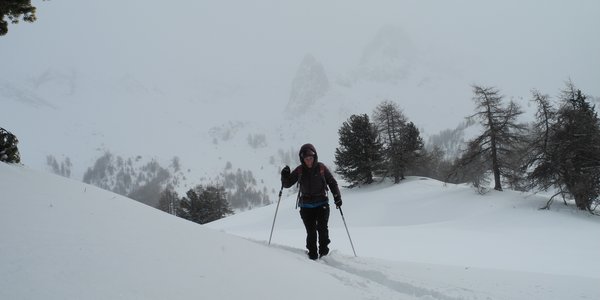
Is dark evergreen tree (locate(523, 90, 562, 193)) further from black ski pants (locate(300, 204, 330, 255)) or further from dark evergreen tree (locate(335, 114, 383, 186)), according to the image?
black ski pants (locate(300, 204, 330, 255))

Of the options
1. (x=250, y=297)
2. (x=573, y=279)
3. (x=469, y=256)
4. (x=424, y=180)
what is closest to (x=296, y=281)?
(x=250, y=297)

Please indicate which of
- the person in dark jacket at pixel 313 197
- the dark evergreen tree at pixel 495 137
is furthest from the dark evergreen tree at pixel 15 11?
the dark evergreen tree at pixel 495 137


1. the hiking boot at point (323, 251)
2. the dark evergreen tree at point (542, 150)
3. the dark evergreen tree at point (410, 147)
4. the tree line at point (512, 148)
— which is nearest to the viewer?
→ the hiking boot at point (323, 251)

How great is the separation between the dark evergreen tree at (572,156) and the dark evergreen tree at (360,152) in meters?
15.7

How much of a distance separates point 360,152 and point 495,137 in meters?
13.9

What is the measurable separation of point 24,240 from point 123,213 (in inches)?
63.2

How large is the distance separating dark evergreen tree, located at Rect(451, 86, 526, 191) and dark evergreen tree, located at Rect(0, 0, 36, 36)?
26620 millimetres

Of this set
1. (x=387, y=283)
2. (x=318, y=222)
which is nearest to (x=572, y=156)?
(x=318, y=222)

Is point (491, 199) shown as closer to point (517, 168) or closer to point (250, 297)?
point (517, 168)

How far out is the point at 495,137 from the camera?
27.4 m

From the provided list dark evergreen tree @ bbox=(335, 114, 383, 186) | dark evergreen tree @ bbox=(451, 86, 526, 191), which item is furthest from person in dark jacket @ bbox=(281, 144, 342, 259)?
dark evergreen tree @ bbox=(335, 114, 383, 186)

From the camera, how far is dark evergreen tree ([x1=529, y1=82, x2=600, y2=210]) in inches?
876

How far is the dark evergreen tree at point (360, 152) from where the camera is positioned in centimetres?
3825

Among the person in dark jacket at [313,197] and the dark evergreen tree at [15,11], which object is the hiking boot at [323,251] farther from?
the dark evergreen tree at [15,11]
